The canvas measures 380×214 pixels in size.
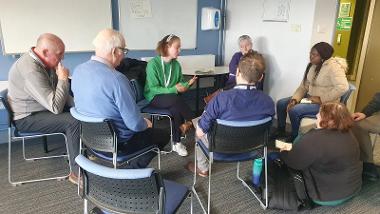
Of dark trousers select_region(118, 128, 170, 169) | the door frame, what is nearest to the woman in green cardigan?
dark trousers select_region(118, 128, 170, 169)

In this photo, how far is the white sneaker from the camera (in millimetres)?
3088

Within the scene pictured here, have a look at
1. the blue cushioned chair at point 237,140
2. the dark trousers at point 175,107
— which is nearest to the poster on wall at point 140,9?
the dark trousers at point 175,107

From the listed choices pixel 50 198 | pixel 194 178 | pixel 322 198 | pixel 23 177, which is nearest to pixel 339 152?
pixel 322 198

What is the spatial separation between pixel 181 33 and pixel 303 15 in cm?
175

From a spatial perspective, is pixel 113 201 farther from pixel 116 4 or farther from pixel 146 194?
pixel 116 4

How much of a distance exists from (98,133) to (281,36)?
3.12 metres

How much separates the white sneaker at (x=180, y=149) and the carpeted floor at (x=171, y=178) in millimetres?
81

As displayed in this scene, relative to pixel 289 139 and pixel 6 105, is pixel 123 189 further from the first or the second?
pixel 289 139

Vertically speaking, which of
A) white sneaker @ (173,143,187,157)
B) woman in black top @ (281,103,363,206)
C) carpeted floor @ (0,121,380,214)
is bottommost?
carpeted floor @ (0,121,380,214)

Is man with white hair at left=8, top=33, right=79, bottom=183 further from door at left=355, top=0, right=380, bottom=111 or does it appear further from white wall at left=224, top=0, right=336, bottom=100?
door at left=355, top=0, right=380, bottom=111

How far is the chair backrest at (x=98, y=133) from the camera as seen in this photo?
1.83 m

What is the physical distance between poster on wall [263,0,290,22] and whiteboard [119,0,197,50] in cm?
107

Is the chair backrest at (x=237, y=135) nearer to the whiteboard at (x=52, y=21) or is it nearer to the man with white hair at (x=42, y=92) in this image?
the man with white hair at (x=42, y=92)

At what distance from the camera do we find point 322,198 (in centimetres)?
216
